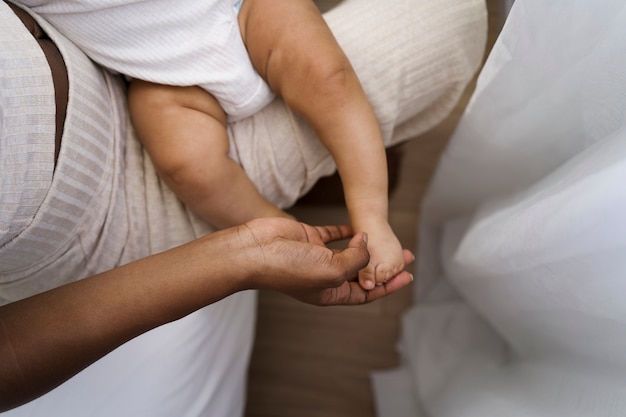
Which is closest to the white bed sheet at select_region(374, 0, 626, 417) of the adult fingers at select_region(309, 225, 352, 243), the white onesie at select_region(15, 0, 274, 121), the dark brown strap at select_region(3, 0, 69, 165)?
the adult fingers at select_region(309, 225, 352, 243)

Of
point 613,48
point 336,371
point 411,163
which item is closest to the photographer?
point 613,48

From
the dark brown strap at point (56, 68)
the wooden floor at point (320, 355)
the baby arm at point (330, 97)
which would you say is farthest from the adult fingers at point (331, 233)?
the wooden floor at point (320, 355)

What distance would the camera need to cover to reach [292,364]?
1035 mm

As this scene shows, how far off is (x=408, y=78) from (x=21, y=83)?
444mm

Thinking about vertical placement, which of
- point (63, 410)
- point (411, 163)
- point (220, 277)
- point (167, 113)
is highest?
point (167, 113)

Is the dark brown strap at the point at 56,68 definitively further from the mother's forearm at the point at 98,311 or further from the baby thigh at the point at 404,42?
the baby thigh at the point at 404,42

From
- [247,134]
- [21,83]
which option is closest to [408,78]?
[247,134]

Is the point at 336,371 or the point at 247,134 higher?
the point at 247,134

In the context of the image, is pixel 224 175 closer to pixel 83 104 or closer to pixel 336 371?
pixel 83 104

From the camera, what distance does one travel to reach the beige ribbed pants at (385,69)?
634 mm

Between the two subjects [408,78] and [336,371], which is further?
[336,371]

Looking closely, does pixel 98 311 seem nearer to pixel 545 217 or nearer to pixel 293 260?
pixel 293 260

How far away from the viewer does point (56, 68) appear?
1.86ft

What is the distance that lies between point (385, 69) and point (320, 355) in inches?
24.4
